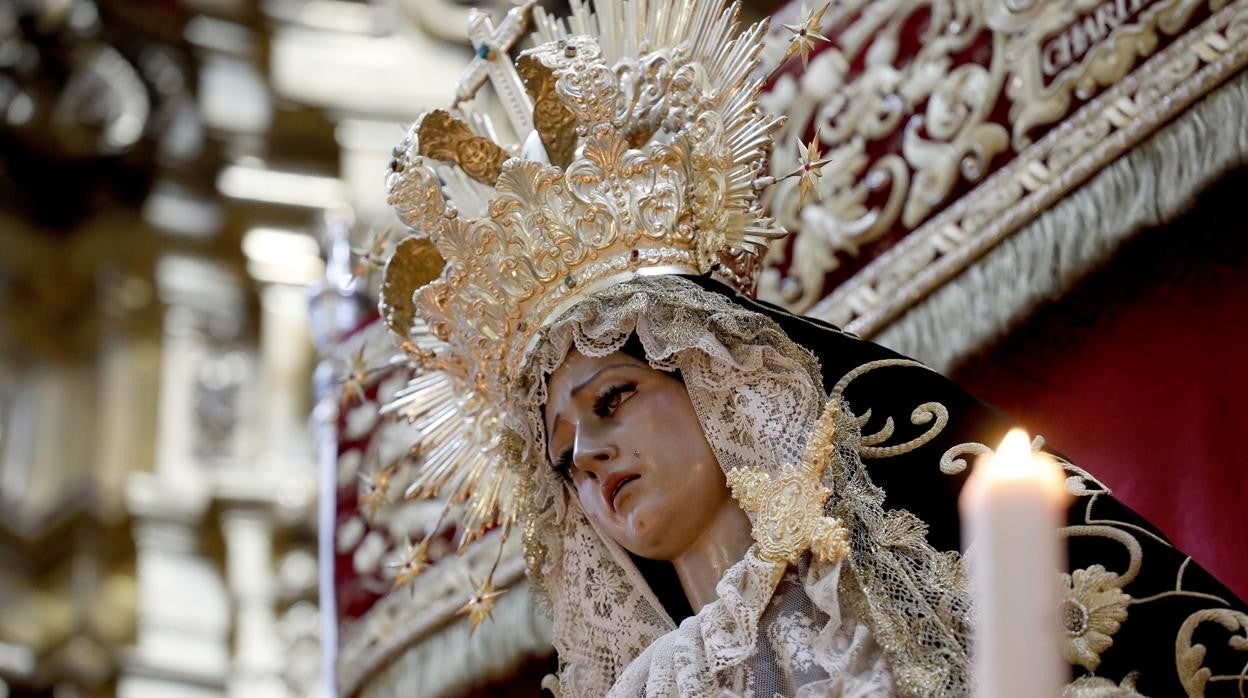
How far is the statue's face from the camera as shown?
8.54ft

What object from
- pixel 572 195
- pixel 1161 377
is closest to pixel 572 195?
pixel 572 195

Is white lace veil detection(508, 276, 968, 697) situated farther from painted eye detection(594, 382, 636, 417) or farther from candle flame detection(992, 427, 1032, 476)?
candle flame detection(992, 427, 1032, 476)

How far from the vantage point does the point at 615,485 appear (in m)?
2.62

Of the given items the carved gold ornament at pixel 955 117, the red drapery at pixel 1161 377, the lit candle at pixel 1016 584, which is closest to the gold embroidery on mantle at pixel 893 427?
the red drapery at pixel 1161 377

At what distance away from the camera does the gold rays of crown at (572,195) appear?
9.12 ft

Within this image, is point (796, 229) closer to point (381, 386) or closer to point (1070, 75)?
point (1070, 75)

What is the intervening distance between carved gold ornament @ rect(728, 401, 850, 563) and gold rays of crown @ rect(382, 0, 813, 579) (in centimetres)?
35

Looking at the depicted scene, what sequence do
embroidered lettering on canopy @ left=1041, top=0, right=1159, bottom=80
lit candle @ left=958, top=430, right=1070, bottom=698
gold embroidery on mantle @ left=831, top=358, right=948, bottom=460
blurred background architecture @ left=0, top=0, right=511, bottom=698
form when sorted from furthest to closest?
blurred background architecture @ left=0, top=0, right=511, bottom=698, embroidered lettering on canopy @ left=1041, top=0, right=1159, bottom=80, gold embroidery on mantle @ left=831, top=358, right=948, bottom=460, lit candle @ left=958, top=430, right=1070, bottom=698

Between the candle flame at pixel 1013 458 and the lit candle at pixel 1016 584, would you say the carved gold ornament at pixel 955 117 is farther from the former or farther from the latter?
the lit candle at pixel 1016 584

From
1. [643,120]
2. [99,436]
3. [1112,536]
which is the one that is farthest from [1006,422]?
Answer: [99,436]

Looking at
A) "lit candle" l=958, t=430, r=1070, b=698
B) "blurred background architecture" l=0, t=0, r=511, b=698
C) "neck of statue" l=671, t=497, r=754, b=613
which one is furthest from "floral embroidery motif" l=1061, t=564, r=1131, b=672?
"blurred background architecture" l=0, t=0, r=511, b=698

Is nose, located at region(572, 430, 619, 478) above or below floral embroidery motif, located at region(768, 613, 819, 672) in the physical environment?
above

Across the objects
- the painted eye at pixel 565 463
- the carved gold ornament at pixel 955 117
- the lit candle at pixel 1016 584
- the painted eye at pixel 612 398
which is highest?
the carved gold ornament at pixel 955 117

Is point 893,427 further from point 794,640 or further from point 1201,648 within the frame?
point 1201,648
